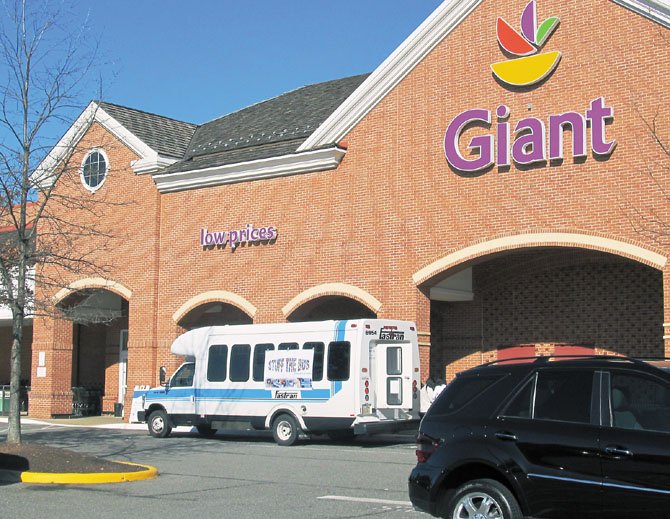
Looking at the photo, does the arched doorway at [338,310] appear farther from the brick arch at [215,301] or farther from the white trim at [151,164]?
the white trim at [151,164]

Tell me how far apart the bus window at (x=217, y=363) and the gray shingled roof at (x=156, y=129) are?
29.6ft

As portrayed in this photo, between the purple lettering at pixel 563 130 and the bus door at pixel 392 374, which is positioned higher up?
the purple lettering at pixel 563 130

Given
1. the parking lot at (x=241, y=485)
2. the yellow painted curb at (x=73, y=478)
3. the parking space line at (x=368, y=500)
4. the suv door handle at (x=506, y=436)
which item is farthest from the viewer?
the yellow painted curb at (x=73, y=478)

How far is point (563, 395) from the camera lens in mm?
8375

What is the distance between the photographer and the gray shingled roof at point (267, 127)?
28.3 metres

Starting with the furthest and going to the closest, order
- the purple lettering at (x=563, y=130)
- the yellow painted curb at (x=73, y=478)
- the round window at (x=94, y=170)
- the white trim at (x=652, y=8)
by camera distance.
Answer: the round window at (x=94, y=170), the purple lettering at (x=563, y=130), the white trim at (x=652, y=8), the yellow painted curb at (x=73, y=478)

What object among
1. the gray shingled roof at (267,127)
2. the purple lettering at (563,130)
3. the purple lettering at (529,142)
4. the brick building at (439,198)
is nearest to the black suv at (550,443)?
the brick building at (439,198)

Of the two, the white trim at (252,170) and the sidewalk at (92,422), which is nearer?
the white trim at (252,170)

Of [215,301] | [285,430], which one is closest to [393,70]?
[215,301]

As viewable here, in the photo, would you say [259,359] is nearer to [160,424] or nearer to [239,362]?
[239,362]

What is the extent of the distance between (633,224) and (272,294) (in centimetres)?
1049

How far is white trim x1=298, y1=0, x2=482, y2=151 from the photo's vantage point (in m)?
23.7

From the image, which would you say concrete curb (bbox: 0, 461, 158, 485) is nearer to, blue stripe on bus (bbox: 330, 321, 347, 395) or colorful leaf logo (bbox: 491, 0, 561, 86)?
blue stripe on bus (bbox: 330, 321, 347, 395)

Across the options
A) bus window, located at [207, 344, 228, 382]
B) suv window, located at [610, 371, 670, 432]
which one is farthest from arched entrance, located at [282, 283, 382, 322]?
suv window, located at [610, 371, 670, 432]
